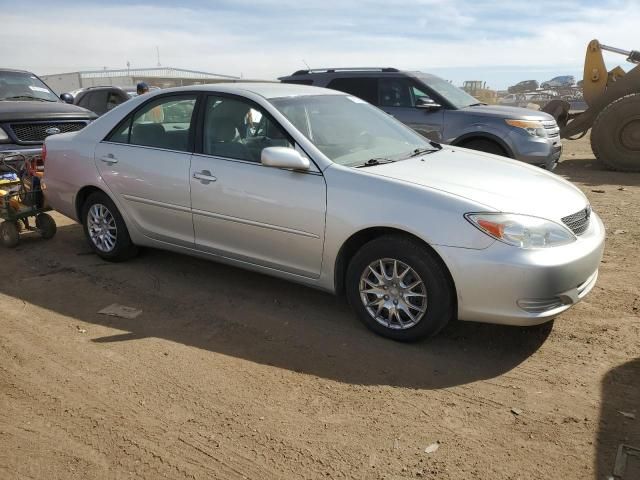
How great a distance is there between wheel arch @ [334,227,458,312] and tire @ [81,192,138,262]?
232 centimetres

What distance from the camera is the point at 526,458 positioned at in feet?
8.87

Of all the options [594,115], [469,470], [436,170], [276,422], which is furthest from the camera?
[594,115]

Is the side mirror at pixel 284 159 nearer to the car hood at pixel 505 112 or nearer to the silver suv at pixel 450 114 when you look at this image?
the silver suv at pixel 450 114

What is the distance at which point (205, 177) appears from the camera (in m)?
4.47

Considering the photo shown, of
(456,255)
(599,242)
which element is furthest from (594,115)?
(456,255)

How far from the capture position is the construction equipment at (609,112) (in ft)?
35.3

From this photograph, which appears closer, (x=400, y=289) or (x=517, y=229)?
(x=517, y=229)

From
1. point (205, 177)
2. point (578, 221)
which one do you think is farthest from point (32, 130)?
point (578, 221)

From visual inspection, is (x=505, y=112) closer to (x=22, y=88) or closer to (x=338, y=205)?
(x=338, y=205)

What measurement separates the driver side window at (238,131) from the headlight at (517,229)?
60.5 inches

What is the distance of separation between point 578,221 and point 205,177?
275cm

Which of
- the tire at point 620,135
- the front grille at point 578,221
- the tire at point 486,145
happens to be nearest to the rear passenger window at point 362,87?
the tire at point 486,145

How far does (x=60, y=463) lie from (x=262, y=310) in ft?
6.43

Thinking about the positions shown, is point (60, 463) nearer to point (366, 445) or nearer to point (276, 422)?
point (276, 422)
